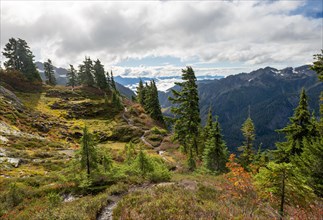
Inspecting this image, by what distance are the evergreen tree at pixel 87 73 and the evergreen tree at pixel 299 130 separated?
277ft

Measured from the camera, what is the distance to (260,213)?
10797 millimetres

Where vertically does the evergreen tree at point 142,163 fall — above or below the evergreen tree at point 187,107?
below

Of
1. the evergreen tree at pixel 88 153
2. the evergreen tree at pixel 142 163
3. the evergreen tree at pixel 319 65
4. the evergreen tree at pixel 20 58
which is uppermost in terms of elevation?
the evergreen tree at pixel 20 58

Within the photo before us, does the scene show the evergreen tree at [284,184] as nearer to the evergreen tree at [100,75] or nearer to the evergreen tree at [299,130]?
the evergreen tree at [299,130]

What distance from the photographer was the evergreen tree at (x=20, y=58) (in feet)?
285

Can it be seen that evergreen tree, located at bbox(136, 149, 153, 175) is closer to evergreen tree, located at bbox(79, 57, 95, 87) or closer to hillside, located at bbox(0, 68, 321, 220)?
hillside, located at bbox(0, 68, 321, 220)

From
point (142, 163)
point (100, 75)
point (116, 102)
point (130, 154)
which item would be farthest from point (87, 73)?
point (142, 163)

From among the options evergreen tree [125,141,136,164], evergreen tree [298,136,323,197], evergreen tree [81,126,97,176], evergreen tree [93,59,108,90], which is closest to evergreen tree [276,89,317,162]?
evergreen tree [298,136,323,197]

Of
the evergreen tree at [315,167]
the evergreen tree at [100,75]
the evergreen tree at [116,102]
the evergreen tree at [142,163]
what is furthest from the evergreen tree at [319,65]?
the evergreen tree at [100,75]

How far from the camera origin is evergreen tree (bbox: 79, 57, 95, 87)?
93037 millimetres

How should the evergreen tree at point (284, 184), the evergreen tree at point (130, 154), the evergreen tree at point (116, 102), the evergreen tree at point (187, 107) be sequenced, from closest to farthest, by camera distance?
the evergreen tree at point (284, 184) < the evergreen tree at point (130, 154) < the evergreen tree at point (187, 107) < the evergreen tree at point (116, 102)

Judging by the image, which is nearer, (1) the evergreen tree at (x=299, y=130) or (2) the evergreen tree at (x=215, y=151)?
(1) the evergreen tree at (x=299, y=130)

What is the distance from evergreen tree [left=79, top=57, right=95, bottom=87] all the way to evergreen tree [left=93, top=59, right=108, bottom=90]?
204 centimetres

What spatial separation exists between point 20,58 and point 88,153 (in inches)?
3573
